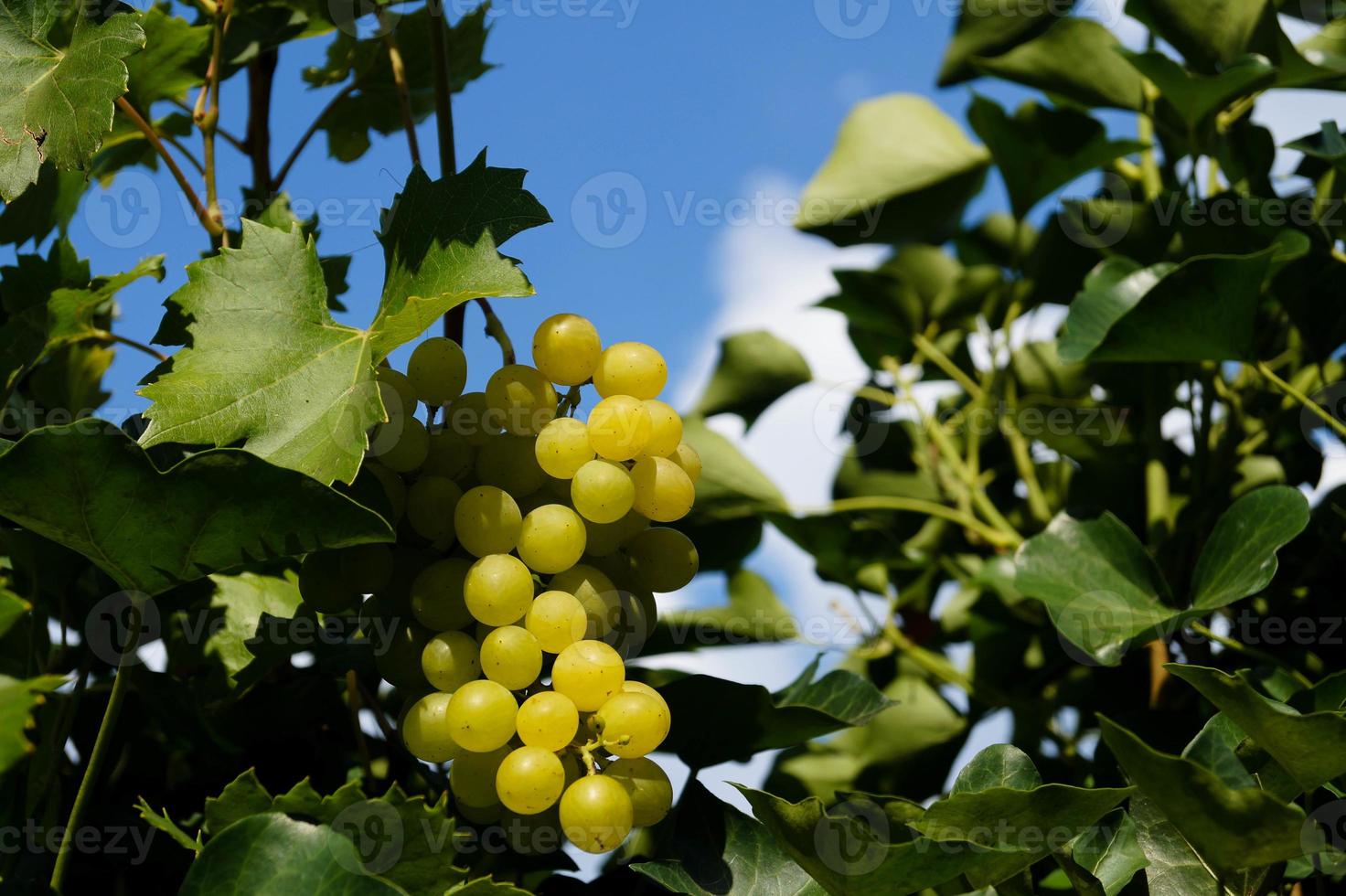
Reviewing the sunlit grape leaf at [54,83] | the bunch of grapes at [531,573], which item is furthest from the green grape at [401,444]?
the sunlit grape leaf at [54,83]

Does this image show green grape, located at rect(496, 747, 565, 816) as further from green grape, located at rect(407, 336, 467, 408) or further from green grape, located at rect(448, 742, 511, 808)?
green grape, located at rect(407, 336, 467, 408)

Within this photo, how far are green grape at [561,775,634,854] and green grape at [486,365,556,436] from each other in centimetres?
18

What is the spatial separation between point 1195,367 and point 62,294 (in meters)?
0.84

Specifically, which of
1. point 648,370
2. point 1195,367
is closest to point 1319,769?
point 648,370

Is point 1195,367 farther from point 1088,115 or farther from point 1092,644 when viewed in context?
point 1092,644

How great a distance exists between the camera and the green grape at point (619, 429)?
57cm

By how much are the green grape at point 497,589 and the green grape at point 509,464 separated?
0.05 metres

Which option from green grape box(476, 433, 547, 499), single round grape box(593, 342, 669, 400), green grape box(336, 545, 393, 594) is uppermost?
single round grape box(593, 342, 669, 400)

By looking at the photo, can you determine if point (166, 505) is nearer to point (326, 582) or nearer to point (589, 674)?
point (326, 582)

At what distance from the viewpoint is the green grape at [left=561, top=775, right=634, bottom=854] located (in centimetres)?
52

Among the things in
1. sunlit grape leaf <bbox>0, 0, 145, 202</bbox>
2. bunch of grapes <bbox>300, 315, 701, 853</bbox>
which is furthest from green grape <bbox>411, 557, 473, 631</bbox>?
sunlit grape leaf <bbox>0, 0, 145, 202</bbox>

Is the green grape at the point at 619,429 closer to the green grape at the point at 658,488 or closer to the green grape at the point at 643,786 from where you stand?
the green grape at the point at 658,488

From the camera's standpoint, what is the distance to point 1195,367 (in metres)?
0.97

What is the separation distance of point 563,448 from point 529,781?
16cm
